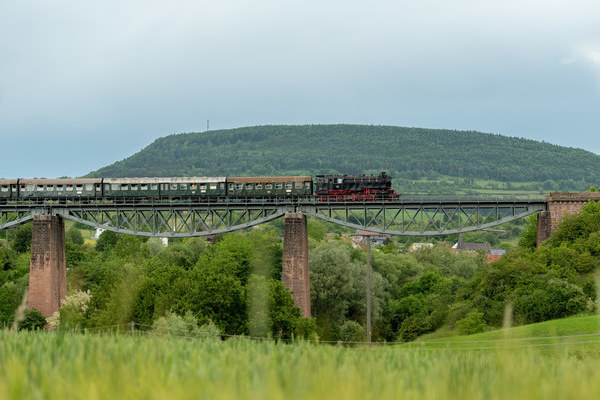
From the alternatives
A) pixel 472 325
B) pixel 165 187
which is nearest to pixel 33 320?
pixel 165 187

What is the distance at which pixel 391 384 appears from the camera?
12.3 metres

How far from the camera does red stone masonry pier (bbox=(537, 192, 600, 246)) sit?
63625 mm

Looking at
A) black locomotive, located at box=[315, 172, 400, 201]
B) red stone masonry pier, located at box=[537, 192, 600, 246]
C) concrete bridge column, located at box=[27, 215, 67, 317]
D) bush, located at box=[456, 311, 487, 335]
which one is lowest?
bush, located at box=[456, 311, 487, 335]

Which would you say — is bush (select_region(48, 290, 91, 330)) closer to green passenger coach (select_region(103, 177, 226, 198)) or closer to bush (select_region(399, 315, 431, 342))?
green passenger coach (select_region(103, 177, 226, 198))

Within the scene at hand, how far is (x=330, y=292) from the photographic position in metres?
77.1

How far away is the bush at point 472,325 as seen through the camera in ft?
167

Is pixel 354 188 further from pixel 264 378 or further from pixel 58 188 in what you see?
pixel 264 378

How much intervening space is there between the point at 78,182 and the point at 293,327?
27.8 meters

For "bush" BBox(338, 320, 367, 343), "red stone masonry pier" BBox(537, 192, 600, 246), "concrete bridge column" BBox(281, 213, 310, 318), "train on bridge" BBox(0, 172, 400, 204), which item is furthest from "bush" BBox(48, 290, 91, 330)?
"red stone masonry pier" BBox(537, 192, 600, 246)

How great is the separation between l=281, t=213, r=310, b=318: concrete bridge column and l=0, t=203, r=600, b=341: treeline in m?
2.35

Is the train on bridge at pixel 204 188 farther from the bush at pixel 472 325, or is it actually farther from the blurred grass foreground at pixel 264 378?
the blurred grass foreground at pixel 264 378

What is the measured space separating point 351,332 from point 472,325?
22.1m

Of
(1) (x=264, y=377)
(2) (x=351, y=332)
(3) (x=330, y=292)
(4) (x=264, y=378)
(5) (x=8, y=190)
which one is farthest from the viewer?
(3) (x=330, y=292)

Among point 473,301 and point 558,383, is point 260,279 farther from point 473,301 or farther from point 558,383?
point 558,383
